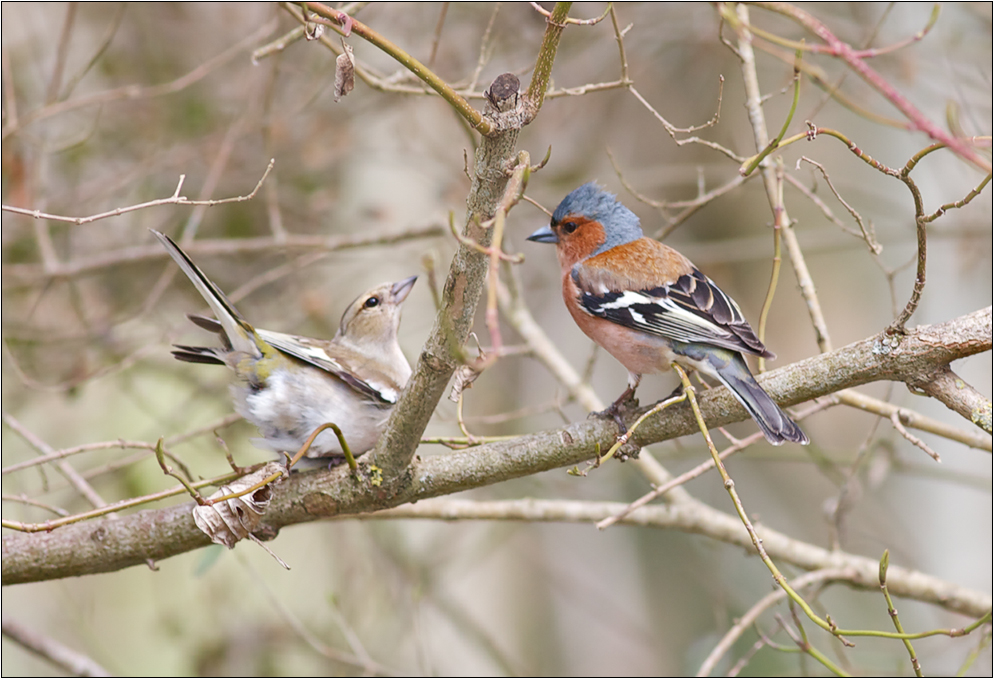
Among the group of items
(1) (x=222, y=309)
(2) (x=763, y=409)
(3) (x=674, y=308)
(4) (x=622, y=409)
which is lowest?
(2) (x=763, y=409)

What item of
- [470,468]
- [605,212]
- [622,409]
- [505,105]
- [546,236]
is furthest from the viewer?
[546,236]

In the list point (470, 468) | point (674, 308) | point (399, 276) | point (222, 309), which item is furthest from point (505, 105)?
point (399, 276)

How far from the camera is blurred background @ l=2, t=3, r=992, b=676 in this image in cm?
522

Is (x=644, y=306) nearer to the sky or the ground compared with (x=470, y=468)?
nearer to the sky

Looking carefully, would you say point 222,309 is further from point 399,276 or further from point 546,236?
point 399,276

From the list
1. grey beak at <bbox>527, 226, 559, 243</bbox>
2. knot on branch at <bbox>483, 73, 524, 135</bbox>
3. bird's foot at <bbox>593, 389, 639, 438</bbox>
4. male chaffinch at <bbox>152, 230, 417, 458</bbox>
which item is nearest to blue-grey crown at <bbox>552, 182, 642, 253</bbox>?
grey beak at <bbox>527, 226, 559, 243</bbox>

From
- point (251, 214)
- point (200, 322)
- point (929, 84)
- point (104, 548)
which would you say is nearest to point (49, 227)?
point (251, 214)

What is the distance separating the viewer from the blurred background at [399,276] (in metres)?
5.22

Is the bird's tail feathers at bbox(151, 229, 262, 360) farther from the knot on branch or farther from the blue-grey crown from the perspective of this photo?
the blue-grey crown

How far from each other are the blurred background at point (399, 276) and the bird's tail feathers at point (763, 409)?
42.5 inches

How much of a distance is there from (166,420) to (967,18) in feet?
19.5

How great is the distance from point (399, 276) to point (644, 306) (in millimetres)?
3238

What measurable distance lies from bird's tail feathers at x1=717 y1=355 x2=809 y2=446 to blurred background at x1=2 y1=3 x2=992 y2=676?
1.08 m

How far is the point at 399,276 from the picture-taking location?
6.59m
